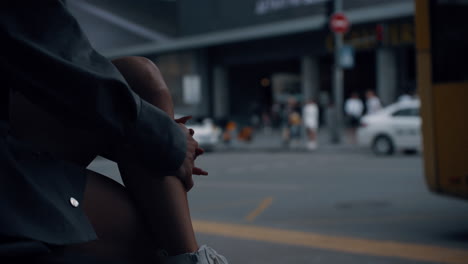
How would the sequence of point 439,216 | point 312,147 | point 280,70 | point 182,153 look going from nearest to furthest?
point 182,153
point 439,216
point 312,147
point 280,70

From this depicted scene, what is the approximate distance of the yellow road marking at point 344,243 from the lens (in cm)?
512

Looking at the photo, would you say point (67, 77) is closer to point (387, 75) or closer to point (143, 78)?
point (143, 78)

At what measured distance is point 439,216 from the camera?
7.29m

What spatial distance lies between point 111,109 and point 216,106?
35334 millimetres

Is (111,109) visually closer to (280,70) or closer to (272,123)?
(272,123)

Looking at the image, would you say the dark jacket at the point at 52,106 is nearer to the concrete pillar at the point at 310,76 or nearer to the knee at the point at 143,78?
the knee at the point at 143,78

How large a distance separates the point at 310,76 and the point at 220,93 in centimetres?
674

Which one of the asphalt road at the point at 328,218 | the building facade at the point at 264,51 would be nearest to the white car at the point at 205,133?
the building facade at the point at 264,51

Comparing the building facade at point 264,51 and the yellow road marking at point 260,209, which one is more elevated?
the building facade at point 264,51

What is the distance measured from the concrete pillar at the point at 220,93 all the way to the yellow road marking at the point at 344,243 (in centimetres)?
3007

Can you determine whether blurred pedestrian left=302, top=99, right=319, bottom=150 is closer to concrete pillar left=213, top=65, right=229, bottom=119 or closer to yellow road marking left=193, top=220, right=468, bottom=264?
yellow road marking left=193, top=220, right=468, bottom=264

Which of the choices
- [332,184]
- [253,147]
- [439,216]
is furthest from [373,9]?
[439,216]

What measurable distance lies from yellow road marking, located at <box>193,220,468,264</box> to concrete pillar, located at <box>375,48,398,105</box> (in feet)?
74.8

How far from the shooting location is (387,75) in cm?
2823
